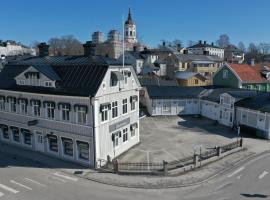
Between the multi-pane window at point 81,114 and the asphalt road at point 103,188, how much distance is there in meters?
4.47

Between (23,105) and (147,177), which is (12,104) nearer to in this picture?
(23,105)

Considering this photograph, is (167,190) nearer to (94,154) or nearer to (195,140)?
(94,154)

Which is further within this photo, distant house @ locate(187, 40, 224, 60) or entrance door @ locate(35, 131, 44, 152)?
distant house @ locate(187, 40, 224, 60)

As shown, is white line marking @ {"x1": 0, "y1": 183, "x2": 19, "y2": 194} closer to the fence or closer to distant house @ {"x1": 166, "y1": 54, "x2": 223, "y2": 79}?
the fence

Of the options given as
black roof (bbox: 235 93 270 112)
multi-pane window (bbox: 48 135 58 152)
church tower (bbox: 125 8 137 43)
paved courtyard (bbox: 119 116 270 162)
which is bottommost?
paved courtyard (bbox: 119 116 270 162)

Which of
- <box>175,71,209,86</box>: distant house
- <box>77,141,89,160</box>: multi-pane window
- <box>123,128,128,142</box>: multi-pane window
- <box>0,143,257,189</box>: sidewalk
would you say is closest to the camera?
<box>0,143,257,189</box>: sidewalk

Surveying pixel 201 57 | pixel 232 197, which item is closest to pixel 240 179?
pixel 232 197

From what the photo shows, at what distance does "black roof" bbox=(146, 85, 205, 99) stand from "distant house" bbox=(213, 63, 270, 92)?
7.85 m

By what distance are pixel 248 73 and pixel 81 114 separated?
38934 millimetres

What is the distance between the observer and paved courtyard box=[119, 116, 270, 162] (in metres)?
26.4

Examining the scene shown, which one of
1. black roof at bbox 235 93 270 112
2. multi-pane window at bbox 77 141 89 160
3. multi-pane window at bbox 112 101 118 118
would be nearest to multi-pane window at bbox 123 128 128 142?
multi-pane window at bbox 112 101 118 118

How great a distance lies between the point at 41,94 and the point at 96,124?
6.44 meters

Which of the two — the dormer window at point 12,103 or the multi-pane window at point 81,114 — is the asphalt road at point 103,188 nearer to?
the multi-pane window at point 81,114

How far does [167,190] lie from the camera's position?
19.5 meters
